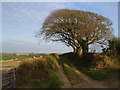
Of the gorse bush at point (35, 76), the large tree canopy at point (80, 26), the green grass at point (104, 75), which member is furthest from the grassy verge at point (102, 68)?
the large tree canopy at point (80, 26)

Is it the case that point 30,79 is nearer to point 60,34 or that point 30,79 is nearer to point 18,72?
point 18,72

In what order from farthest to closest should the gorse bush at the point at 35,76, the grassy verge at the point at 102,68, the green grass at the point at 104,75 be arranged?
the grassy verge at the point at 102,68, the green grass at the point at 104,75, the gorse bush at the point at 35,76

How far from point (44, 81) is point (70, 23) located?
1234 cm

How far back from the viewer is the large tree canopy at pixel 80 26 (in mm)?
17266

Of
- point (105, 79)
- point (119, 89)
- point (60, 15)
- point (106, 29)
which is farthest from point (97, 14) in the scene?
point (119, 89)

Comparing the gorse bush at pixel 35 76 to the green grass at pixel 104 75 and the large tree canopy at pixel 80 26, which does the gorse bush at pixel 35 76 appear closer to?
the green grass at pixel 104 75

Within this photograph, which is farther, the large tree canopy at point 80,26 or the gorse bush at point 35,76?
the large tree canopy at point 80,26

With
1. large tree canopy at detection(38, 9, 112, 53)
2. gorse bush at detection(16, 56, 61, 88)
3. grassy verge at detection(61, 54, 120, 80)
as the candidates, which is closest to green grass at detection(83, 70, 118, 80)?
grassy verge at detection(61, 54, 120, 80)

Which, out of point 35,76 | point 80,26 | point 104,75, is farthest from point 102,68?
point 80,26

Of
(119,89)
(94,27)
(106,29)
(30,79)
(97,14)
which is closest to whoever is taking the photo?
(119,89)

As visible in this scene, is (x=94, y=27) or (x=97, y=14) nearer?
(x=94, y=27)

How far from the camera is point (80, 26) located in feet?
56.0

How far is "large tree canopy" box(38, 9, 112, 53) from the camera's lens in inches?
680

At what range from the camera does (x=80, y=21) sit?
1775cm
